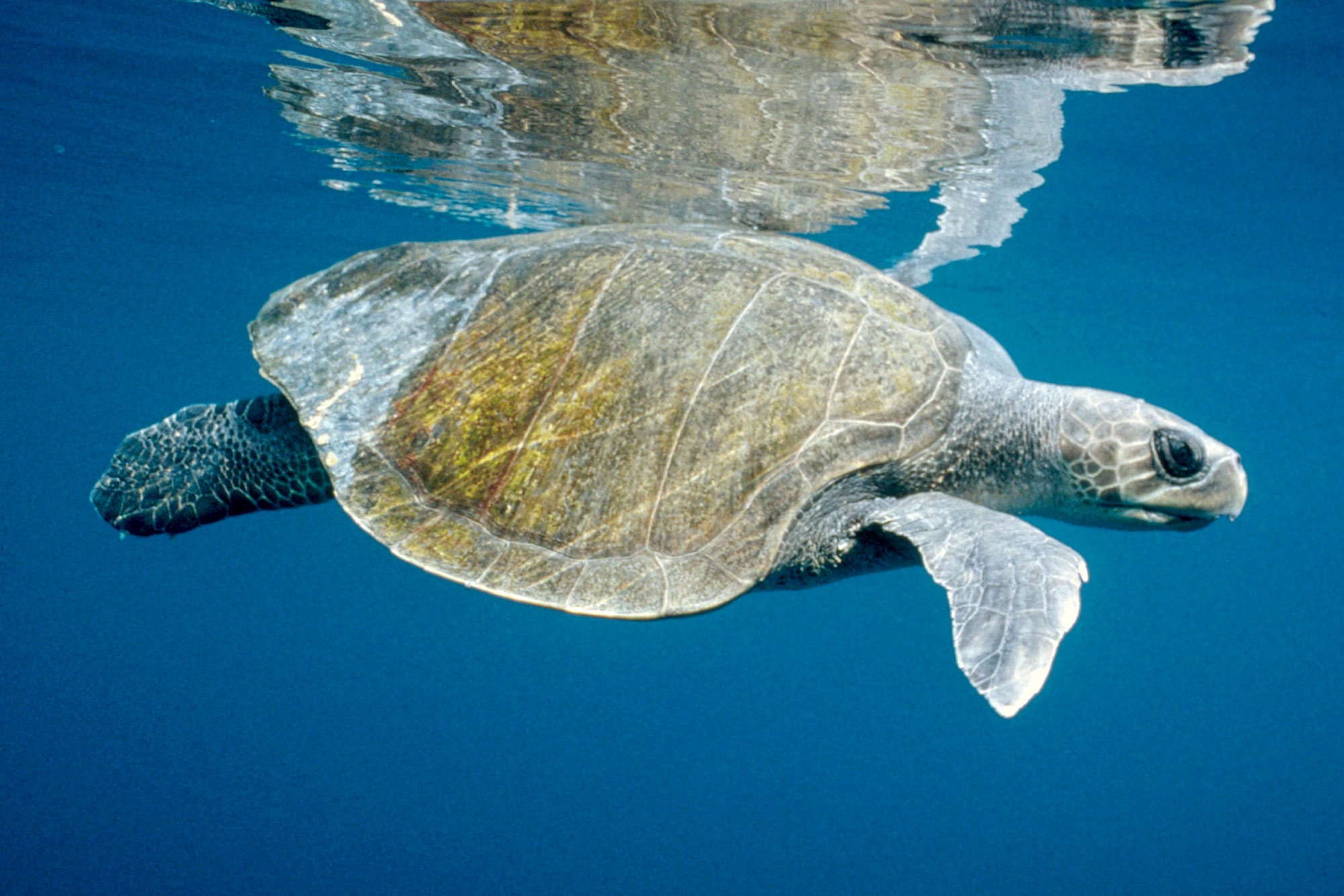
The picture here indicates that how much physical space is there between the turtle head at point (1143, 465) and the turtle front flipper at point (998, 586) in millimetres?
485

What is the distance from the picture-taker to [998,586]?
10.0 ft

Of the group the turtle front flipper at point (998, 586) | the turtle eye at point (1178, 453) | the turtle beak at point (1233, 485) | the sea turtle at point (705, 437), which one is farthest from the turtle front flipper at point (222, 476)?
the turtle beak at point (1233, 485)

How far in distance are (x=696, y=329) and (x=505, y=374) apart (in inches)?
39.5

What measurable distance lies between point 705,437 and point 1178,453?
2201 millimetres

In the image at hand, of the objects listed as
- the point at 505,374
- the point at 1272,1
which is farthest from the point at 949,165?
the point at 505,374

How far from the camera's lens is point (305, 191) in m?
14.6

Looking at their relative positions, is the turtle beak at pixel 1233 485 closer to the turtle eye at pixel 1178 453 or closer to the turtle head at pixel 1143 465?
the turtle head at pixel 1143 465

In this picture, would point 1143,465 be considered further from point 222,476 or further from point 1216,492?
point 222,476

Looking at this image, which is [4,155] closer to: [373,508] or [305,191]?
[305,191]

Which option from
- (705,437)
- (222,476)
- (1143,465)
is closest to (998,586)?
(1143,465)

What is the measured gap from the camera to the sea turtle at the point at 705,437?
3422 mm

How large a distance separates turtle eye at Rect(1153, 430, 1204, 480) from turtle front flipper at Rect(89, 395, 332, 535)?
4.51 meters

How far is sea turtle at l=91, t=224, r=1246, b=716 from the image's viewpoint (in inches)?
135

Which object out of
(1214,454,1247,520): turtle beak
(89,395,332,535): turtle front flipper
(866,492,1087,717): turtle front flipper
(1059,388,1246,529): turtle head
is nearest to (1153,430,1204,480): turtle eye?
(1059,388,1246,529): turtle head
